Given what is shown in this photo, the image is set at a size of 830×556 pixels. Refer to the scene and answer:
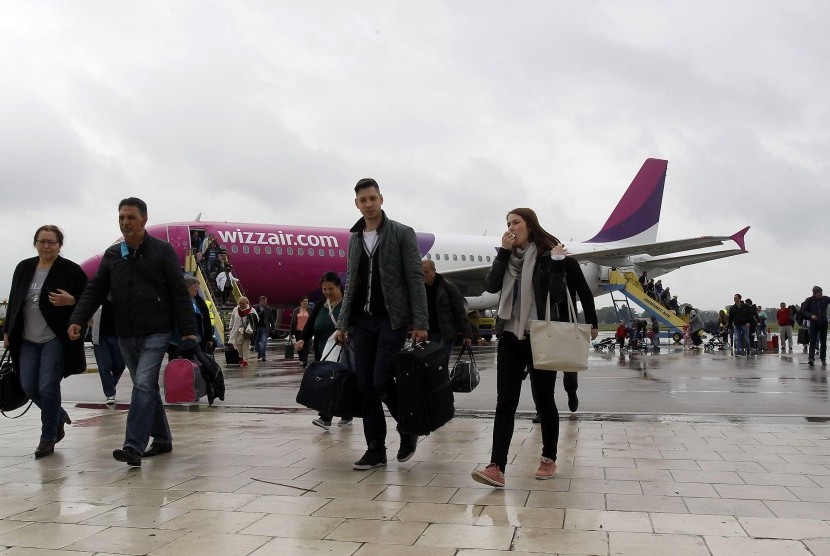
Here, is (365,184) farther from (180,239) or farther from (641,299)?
(641,299)

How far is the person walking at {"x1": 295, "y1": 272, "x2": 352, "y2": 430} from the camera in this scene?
6.98 metres

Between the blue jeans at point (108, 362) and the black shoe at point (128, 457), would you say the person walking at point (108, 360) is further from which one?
the black shoe at point (128, 457)

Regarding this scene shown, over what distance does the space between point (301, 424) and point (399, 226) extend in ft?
8.82

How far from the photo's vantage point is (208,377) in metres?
7.75

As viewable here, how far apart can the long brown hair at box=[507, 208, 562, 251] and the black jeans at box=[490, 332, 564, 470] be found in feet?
1.94

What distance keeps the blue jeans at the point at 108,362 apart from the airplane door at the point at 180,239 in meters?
15.0

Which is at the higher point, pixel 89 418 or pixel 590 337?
pixel 590 337

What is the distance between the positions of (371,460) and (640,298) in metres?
25.8

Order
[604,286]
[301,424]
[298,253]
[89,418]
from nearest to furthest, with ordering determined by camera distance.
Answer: [301,424] < [89,418] < [298,253] < [604,286]

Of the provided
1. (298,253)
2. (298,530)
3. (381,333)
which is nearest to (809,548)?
(298,530)

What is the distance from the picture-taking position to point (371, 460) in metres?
5.30

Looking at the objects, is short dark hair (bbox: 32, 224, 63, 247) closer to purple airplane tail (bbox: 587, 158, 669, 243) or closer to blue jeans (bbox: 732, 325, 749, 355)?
blue jeans (bbox: 732, 325, 749, 355)

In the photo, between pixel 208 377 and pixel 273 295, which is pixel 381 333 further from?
pixel 273 295

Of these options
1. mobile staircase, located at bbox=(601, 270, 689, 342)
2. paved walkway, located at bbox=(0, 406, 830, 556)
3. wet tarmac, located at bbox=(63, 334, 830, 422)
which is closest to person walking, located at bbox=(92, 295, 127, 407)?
wet tarmac, located at bbox=(63, 334, 830, 422)
